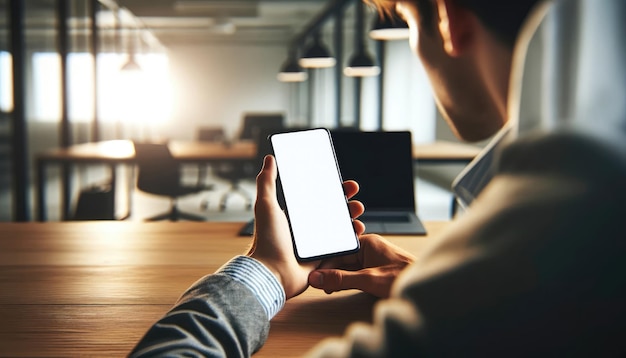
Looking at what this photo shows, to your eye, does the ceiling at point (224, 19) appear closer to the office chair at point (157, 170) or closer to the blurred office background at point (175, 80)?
the blurred office background at point (175, 80)

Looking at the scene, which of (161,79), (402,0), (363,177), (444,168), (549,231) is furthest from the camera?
(161,79)

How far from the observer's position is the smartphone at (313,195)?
3.34 feet

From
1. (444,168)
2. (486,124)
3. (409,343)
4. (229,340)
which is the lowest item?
(444,168)

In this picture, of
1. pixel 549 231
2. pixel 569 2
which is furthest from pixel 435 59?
pixel 549 231

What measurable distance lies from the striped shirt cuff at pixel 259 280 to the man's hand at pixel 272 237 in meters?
0.03

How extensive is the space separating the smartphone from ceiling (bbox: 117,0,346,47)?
7992 mm

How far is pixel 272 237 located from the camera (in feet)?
2.99

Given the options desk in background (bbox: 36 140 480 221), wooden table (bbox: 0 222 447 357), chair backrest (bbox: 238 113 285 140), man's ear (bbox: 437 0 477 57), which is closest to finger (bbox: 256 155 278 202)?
wooden table (bbox: 0 222 447 357)

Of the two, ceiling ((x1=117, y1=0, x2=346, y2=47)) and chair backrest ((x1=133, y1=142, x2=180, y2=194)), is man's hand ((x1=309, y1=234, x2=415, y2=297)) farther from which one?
ceiling ((x1=117, y1=0, x2=346, y2=47))

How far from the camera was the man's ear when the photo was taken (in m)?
0.52

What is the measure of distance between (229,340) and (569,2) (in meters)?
0.53

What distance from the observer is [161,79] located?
44.6 feet

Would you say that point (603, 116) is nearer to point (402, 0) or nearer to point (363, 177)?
point (402, 0)

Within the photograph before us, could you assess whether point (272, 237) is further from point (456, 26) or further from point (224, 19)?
point (224, 19)
